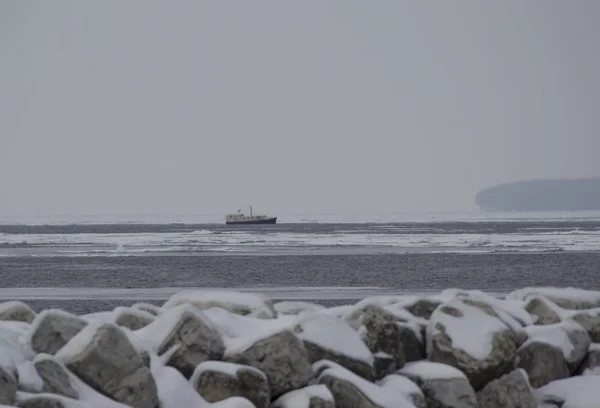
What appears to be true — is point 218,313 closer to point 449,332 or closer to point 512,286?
point 449,332

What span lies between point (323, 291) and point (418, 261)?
1571 cm

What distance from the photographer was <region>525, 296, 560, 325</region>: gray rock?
1008 cm

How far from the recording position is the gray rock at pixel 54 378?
23.2 ft

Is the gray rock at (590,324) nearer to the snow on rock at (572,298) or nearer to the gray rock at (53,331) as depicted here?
the snow on rock at (572,298)

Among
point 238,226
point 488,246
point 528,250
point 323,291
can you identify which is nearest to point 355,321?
point 323,291

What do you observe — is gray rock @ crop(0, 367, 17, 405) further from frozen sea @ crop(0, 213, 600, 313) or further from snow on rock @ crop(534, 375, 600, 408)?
frozen sea @ crop(0, 213, 600, 313)

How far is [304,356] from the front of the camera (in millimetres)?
8023

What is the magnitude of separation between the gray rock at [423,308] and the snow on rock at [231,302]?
1504 mm

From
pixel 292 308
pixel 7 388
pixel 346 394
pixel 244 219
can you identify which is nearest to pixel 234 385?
pixel 346 394

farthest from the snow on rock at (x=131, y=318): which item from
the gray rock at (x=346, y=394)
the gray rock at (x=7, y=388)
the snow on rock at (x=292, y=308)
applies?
the gray rock at (x=7, y=388)

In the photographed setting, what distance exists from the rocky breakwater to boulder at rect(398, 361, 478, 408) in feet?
0.04

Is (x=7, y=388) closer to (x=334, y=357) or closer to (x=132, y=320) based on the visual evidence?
(x=132, y=320)

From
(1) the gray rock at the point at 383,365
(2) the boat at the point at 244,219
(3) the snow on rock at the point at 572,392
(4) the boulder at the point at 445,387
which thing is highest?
(2) the boat at the point at 244,219

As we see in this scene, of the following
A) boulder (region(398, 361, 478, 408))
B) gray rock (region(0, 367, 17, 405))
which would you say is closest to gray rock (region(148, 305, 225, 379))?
gray rock (region(0, 367, 17, 405))
